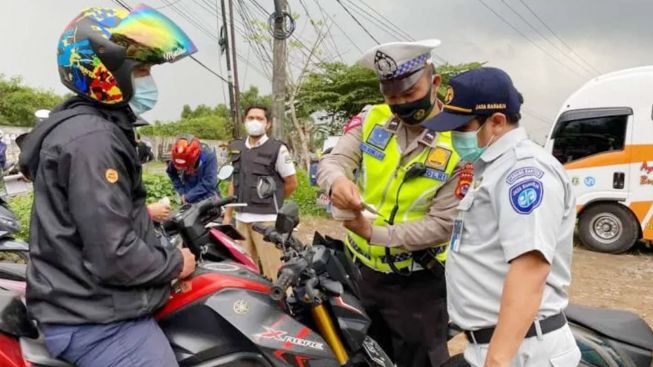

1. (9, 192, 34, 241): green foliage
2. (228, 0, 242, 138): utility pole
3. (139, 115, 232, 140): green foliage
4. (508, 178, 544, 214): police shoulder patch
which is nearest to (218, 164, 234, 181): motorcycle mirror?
(508, 178, 544, 214): police shoulder patch

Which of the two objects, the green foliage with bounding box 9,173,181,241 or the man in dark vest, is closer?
the man in dark vest

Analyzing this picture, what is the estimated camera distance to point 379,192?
7.84ft

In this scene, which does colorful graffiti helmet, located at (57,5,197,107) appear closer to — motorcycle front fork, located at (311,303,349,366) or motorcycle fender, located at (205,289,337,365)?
motorcycle fender, located at (205,289,337,365)

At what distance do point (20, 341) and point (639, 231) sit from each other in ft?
29.0

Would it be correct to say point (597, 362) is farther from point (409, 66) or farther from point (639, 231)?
point (639, 231)

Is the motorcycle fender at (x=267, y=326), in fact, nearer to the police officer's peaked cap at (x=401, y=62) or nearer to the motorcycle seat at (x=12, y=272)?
the police officer's peaked cap at (x=401, y=62)

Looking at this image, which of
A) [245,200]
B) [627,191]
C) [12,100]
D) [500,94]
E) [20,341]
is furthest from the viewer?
[12,100]

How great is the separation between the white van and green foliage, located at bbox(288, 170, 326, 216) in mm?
5079

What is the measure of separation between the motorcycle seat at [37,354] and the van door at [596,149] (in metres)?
8.33

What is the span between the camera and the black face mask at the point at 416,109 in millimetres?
2281

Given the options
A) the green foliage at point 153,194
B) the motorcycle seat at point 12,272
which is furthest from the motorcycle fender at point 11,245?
the green foliage at point 153,194

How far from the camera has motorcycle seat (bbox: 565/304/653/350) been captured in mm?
2365

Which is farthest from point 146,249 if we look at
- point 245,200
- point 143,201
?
point 245,200

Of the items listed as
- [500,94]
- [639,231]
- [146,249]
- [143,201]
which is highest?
[500,94]
